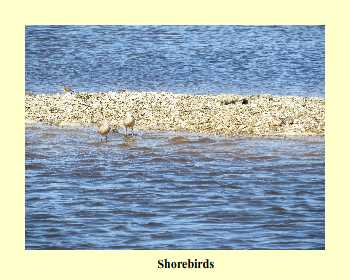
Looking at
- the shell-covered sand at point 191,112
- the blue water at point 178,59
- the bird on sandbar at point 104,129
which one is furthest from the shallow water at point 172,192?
the blue water at point 178,59

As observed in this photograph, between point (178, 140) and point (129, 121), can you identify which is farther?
point (129, 121)

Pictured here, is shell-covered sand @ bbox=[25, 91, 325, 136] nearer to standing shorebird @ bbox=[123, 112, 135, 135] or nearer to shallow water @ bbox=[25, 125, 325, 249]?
shallow water @ bbox=[25, 125, 325, 249]

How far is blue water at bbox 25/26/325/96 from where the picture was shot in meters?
22.2

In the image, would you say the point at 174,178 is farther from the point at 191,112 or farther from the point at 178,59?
the point at 178,59

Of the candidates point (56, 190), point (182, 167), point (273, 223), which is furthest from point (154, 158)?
point (273, 223)

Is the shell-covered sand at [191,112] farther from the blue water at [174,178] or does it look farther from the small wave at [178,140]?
the small wave at [178,140]

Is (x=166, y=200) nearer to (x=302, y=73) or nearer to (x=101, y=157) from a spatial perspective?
(x=101, y=157)

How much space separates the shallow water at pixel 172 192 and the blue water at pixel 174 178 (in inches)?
0.7

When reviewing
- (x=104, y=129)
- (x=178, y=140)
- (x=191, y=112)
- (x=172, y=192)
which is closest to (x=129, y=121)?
(x=104, y=129)

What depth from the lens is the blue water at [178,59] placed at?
22234mm

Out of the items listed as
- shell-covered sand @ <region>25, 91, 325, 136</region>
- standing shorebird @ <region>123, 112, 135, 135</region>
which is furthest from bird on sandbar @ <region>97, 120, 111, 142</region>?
shell-covered sand @ <region>25, 91, 325, 136</region>

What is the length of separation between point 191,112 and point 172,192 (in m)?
5.06

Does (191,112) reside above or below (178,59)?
below

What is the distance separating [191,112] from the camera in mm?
18281
